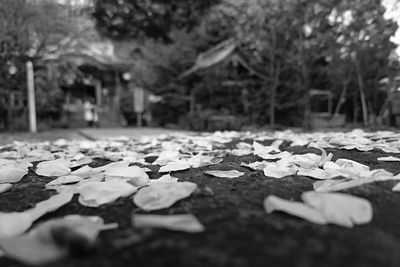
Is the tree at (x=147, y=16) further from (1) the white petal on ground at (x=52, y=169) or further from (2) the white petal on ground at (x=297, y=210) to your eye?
(2) the white petal on ground at (x=297, y=210)

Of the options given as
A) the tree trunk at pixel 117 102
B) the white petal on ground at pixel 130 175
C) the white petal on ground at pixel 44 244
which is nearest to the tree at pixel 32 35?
the tree trunk at pixel 117 102

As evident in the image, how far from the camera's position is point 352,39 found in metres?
7.11

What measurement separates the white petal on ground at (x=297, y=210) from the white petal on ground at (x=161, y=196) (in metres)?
0.18

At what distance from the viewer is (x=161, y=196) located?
24.2 inches

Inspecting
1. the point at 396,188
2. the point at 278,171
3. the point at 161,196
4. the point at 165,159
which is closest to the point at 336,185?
the point at 396,188

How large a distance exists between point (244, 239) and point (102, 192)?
376 millimetres

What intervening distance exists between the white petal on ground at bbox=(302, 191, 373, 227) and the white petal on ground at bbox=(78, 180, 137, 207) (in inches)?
15.1

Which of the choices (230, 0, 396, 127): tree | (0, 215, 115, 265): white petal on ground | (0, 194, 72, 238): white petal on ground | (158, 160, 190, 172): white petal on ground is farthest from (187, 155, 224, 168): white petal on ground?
(230, 0, 396, 127): tree

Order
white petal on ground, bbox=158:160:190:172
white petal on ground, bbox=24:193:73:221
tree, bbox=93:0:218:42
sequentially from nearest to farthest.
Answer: white petal on ground, bbox=24:193:73:221 < white petal on ground, bbox=158:160:190:172 < tree, bbox=93:0:218:42

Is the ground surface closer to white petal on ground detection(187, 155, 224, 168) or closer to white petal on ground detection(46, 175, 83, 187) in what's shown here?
white petal on ground detection(46, 175, 83, 187)

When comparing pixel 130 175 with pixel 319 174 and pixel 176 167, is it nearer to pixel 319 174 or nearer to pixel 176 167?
pixel 176 167

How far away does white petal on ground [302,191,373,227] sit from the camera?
469 mm

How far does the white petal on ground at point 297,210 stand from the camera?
0.47 m

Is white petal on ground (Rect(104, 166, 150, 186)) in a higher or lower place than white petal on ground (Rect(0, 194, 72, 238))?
higher
